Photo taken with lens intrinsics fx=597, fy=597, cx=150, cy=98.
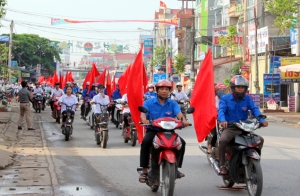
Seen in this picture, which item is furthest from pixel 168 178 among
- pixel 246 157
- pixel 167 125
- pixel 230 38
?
pixel 230 38

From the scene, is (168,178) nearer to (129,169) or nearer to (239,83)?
(239,83)

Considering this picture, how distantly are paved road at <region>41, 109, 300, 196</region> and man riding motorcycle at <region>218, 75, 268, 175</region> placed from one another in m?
0.76

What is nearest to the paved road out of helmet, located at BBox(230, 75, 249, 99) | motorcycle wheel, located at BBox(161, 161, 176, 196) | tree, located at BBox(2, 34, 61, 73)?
motorcycle wheel, located at BBox(161, 161, 176, 196)

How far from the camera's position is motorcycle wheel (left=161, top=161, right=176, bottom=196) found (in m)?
7.75

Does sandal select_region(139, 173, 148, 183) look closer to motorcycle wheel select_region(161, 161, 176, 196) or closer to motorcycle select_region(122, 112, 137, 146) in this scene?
motorcycle wheel select_region(161, 161, 176, 196)

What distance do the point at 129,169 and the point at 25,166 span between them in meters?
2.11

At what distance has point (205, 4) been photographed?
74188mm

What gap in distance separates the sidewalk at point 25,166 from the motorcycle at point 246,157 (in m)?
2.70

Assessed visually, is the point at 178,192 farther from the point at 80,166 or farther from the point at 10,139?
the point at 10,139

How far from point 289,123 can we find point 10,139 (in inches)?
590

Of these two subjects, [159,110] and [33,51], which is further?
[33,51]

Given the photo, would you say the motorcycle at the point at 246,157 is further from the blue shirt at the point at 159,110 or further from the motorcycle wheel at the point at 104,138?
the motorcycle wheel at the point at 104,138

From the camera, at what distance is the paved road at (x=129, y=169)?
904cm

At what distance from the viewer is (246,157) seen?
8141 millimetres
